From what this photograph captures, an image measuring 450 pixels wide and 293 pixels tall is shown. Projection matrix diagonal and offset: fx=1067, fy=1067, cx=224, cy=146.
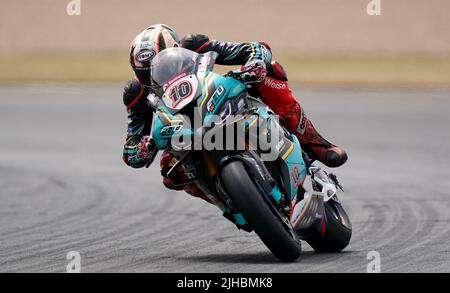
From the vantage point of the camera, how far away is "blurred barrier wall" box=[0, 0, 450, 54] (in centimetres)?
3053

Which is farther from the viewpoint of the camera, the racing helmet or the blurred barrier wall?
the blurred barrier wall

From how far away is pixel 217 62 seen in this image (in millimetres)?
6527

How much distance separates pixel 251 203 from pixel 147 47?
1218mm

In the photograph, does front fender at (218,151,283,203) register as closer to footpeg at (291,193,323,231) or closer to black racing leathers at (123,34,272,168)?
footpeg at (291,193,323,231)

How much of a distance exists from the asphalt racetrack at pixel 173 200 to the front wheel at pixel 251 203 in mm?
283

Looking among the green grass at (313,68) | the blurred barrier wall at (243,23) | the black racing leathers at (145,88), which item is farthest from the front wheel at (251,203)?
the blurred barrier wall at (243,23)

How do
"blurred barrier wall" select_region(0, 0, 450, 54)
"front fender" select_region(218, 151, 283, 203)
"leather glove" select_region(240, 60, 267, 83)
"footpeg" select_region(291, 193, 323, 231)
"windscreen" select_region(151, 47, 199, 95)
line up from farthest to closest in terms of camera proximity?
"blurred barrier wall" select_region(0, 0, 450, 54) → "footpeg" select_region(291, 193, 323, 231) → "leather glove" select_region(240, 60, 267, 83) → "windscreen" select_region(151, 47, 199, 95) → "front fender" select_region(218, 151, 283, 203)

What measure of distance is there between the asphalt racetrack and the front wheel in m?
0.28

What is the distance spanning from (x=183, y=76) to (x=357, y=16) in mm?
26181

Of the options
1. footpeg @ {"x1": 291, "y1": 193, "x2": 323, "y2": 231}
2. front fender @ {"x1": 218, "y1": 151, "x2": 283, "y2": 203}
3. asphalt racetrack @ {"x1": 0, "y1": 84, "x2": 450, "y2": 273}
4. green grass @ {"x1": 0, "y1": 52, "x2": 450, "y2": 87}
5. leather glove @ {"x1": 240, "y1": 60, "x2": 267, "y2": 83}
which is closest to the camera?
front fender @ {"x1": 218, "y1": 151, "x2": 283, "y2": 203}

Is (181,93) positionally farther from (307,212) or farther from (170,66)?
(307,212)

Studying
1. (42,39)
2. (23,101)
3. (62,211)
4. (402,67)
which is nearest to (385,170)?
(62,211)

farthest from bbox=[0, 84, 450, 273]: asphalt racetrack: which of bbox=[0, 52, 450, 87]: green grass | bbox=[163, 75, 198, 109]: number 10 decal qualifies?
bbox=[0, 52, 450, 87]: green grass
